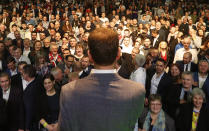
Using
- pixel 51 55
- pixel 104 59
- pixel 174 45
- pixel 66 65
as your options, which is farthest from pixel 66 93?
pixel 174 45

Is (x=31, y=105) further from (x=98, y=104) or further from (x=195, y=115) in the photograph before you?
(x=98, y=104)

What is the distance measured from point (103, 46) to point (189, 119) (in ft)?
7.65

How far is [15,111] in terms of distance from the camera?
318cm

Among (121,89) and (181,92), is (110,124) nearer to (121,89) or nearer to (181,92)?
(121,89)

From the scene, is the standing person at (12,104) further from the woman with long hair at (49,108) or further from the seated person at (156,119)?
the seated person at (156,119)

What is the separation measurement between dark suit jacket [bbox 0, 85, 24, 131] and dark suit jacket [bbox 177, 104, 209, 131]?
2.11m

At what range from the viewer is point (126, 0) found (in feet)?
46.9

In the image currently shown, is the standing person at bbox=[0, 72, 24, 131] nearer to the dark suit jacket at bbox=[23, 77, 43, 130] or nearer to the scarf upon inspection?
the dark suit jacket at bbox=[23, 77, 43, 130]

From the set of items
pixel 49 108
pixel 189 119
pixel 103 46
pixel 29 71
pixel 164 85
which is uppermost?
→ pixel 103 46

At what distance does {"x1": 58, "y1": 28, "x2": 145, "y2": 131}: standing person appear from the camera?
1.08m

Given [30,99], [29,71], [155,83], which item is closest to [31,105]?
[30,99]

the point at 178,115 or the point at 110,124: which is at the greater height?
the point at 110,124

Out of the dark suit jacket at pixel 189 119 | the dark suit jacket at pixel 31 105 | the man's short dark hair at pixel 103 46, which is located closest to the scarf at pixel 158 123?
the dark suit jacket at pixel 189 119

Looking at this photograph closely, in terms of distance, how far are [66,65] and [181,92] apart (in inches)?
91.9
